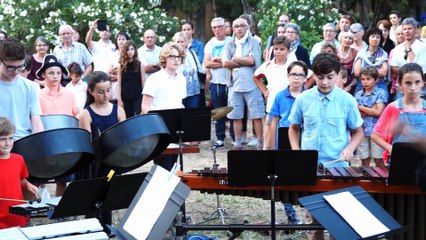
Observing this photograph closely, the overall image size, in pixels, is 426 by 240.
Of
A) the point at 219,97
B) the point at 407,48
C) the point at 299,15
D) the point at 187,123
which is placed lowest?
the point at 219,97

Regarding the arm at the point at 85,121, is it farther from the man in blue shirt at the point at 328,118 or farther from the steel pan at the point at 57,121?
the man in blue shirt at the point at 328,118

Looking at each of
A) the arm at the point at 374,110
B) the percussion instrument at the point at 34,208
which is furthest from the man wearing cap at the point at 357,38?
the percussion instrument at the point at 34,208

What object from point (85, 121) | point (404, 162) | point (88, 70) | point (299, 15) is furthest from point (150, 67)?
point (404, 162)

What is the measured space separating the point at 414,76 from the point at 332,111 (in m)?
0.64

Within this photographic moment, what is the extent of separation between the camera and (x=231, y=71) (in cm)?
898

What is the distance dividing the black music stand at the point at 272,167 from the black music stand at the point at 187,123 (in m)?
1.36

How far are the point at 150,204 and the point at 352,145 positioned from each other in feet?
6.33

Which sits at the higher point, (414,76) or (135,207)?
(414,76)

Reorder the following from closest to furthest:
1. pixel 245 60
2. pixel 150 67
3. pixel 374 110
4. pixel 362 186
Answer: pixel 362 186
pixel 374 110
pixel 245 60
pixel 150 67

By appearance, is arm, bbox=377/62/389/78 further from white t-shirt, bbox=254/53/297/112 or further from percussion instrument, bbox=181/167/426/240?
percussion instrument, bbox=181/167/426/240

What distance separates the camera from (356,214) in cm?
377

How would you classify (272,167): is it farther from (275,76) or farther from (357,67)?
(357,67)

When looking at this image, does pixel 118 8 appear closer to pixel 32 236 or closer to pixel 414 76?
pixel 414 76

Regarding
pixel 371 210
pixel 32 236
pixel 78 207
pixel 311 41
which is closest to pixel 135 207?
pixel 32 236
